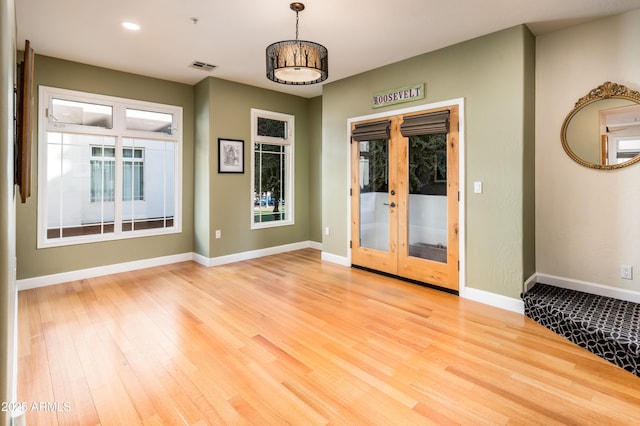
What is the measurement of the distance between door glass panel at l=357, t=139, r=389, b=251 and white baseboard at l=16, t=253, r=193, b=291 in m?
2.95

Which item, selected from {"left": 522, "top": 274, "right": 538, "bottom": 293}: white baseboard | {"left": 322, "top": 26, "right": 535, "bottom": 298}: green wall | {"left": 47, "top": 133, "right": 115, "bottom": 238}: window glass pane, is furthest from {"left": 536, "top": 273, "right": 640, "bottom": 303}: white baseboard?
{"left": 47, "top": 133, "right": 115, "bottom": 238}: window glass pane

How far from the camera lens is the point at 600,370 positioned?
2375mm

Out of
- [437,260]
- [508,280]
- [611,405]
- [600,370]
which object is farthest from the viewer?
[437,260]

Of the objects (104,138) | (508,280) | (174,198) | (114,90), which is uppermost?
(114,90)

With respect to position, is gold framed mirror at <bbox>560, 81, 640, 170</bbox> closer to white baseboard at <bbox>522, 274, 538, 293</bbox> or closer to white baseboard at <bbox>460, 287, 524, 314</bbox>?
white baseboard at <bbox>522, 274, 538, 293</bbox>

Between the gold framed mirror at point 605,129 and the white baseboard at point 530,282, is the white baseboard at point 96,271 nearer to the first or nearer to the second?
the white baseboard at point 530,282

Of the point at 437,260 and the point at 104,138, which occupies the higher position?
the point at 104,138

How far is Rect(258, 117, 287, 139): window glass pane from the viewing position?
5.86 m

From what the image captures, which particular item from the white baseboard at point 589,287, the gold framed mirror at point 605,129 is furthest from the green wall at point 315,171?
the gold framed mirror at point 605,129

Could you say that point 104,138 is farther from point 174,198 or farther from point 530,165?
point 530,165

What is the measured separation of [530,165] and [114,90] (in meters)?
5.35

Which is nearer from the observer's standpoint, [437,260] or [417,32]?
[417,32]

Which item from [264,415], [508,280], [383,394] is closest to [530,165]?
[508,280]

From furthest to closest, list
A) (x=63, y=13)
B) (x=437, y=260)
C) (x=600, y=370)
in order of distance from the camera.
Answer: (x=437, y=260) < (x=63, y=13) < (x=600, y=370)
